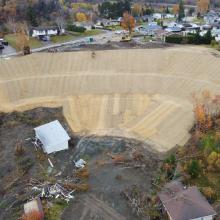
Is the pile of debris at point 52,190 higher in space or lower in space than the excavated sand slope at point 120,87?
lower

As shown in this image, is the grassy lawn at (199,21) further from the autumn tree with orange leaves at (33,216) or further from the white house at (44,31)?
the autumn tree with orange leaves at (33,216)

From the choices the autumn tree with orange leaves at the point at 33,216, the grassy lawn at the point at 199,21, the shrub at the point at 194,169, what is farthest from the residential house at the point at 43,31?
the autumn tree with orange leaves at the point at 33,216

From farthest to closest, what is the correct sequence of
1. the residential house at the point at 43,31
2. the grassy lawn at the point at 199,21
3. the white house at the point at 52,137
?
1. the grassy lawn at the point at 199,21
2. the residential house at the point at 43,31
3. the white house at the point at 52,137

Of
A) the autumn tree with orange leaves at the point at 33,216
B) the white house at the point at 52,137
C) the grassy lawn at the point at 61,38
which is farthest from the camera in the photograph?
the grassy lawn at the point at 61,38

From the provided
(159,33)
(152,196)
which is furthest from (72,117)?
(159,33)

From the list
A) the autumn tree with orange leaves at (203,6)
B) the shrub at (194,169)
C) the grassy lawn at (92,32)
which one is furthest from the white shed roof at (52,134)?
the autumn tree with orange leaves at (203,6)

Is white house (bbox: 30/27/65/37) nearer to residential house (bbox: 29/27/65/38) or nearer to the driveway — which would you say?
residential house (bbox: 29/27/65/38)

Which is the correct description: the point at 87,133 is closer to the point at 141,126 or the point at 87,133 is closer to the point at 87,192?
the point at 141,126

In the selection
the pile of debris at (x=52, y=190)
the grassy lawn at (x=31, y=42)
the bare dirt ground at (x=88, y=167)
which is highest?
the grassy lawn at (x=31, y=42)

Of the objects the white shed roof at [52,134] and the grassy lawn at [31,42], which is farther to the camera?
the grassy lawn at [31,42]
